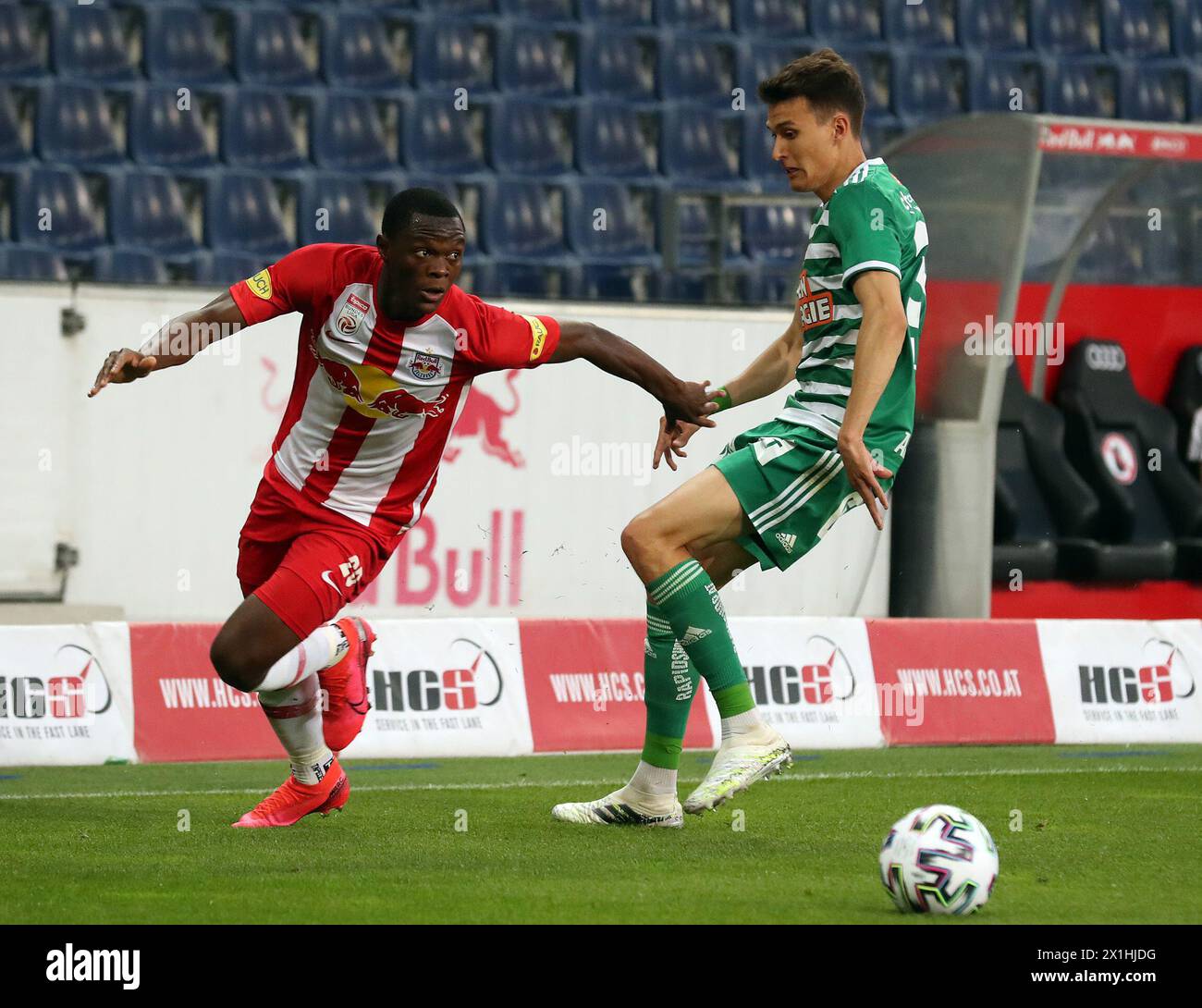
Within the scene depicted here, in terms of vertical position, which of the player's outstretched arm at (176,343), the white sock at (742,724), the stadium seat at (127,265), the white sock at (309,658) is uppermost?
the stadium seat at (127,265)

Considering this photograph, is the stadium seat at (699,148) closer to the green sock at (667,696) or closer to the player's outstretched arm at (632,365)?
the player's outstretched arm at (632,365)

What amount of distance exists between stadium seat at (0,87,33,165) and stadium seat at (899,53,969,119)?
7.69 metres

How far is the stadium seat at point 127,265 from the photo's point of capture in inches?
556

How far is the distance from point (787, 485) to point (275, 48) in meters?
11.0

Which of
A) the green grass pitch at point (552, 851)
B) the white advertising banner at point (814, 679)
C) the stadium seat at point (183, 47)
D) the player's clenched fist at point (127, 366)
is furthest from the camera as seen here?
the stadium seat at point (183, 47)

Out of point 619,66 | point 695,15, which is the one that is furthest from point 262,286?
point 695,15

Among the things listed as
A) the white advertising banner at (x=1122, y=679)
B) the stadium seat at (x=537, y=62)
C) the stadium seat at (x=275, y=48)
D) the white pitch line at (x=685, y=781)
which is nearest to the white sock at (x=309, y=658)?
the white pitch line at (x=685, y=781)

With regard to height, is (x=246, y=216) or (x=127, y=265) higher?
(x=246, y=216)

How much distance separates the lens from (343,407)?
238 inches

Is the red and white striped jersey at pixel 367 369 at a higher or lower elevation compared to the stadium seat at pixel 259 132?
lower

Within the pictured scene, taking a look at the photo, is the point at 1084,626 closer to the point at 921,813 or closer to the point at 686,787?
the point at 686,787

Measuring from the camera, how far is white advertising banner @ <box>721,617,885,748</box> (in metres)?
10.0

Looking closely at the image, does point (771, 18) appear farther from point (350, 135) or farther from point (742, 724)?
point (742, 724)

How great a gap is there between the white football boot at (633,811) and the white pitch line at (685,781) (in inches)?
59.7
